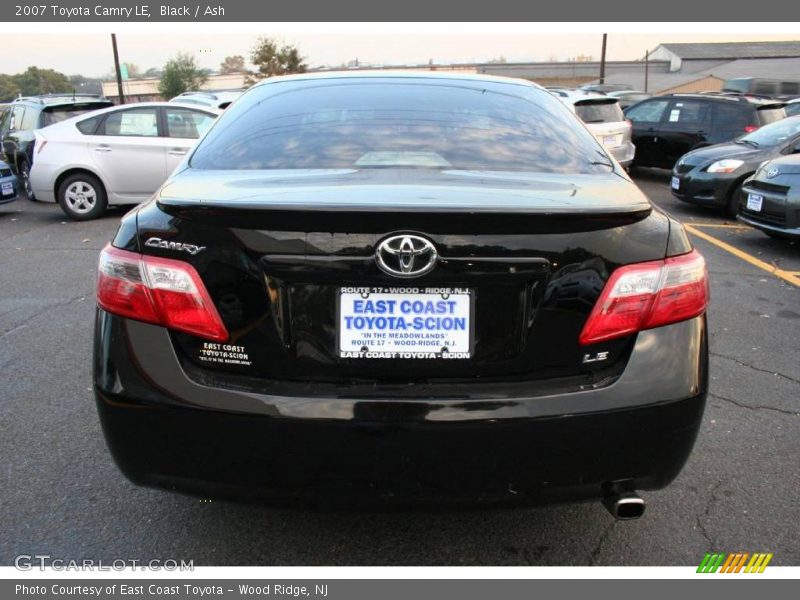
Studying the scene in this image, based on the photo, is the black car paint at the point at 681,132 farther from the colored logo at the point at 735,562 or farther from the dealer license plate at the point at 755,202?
the colored logo at the point at 735,562

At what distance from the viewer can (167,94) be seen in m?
53.2

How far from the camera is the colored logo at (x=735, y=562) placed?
2.43 meters

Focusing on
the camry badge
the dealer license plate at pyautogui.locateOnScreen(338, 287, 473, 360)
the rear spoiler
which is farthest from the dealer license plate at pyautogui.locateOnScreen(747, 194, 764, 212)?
the camry badge

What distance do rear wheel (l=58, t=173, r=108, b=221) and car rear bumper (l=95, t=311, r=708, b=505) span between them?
8.51 metres

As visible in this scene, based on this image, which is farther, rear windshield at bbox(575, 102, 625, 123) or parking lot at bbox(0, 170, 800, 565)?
rear windshield at bbox(575, 102, 625, 123)

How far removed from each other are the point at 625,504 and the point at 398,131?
5.15 ft

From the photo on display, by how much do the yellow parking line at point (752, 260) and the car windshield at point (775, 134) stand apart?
194 centimetres

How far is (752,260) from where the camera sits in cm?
712

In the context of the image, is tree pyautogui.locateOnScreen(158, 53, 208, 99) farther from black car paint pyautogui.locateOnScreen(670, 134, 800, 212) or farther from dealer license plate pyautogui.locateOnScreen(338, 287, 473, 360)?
dealer license plate pyautogui.locateOnScreen(338, 287, 473, 360)

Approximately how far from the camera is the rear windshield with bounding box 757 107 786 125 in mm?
11961

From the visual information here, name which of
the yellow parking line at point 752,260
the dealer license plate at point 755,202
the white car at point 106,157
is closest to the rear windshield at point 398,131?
the yellow parking line at point 752,260

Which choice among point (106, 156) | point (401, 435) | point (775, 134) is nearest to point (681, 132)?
point (775, 134)

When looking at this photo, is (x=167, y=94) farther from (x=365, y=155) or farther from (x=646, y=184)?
(x=365, y=155)

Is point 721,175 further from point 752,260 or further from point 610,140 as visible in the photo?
point 610,140
